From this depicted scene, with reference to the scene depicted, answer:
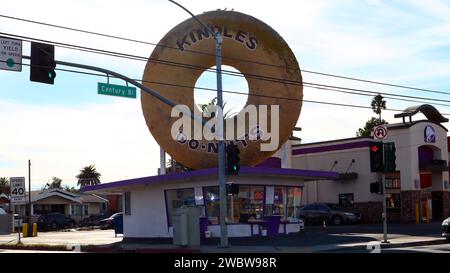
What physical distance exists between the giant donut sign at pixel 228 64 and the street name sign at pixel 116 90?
24.7 feet

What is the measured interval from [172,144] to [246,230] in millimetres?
5351

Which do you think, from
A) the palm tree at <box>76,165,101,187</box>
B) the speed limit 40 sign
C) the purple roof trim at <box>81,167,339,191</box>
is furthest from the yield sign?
the palm tree at <box>76,165,101,187</box>

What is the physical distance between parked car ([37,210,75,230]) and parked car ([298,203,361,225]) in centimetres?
2618

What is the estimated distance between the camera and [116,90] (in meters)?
22.0

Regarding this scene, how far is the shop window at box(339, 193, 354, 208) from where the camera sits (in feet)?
157

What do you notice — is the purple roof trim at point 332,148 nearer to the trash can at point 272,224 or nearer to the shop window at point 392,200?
the shop window at point 392,200

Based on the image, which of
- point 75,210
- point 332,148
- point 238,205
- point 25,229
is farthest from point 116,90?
point 75,210

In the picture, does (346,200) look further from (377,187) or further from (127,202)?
(377,187)

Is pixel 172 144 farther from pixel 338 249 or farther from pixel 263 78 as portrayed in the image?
pixel 338 249

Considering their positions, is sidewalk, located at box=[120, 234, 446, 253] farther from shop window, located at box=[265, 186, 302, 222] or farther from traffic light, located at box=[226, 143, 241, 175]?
shop window, located at box=[265, 186, 302, 222]

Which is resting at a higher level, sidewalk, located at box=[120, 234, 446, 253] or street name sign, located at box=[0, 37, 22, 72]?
street name sign, located at box=[0, 37, 22, 72]
